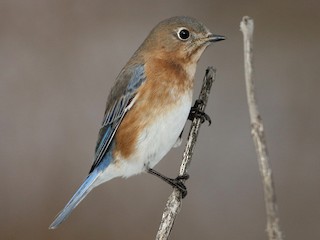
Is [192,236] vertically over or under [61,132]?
under

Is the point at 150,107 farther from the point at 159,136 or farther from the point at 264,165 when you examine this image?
the point at 264,165

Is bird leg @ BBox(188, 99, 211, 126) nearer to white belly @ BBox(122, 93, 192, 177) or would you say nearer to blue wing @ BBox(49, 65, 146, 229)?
white belly @ BBox(122, 93, 192, 177)

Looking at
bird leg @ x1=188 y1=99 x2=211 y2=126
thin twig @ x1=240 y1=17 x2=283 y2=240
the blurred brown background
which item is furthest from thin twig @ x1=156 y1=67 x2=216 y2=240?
the blurred brown background

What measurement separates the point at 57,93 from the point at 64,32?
262 millimetres

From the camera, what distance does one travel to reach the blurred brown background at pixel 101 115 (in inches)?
98.0

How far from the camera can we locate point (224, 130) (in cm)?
261

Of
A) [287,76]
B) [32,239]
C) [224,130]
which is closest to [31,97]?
[32,239]

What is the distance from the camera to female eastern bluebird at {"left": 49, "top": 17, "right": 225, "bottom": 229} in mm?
Answer: 1900

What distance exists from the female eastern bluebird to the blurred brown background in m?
0.54

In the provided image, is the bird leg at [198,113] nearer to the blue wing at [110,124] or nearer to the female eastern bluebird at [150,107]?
the female eastern bluebird at [150,107]

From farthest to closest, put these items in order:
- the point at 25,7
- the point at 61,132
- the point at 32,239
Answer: the point at 25,7 → the point at 61,132 → the point at 32,239

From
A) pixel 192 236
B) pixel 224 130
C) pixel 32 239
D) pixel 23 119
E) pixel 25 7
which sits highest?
pixel 25 7

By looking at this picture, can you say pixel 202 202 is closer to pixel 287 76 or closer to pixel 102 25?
pixel 287 76

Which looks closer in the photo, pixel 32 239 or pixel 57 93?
pixel 32 239
